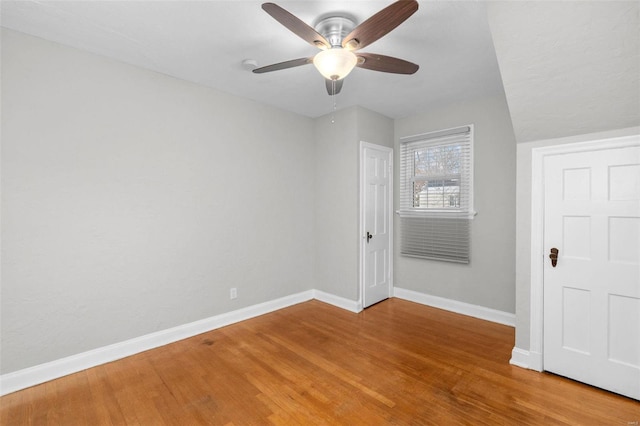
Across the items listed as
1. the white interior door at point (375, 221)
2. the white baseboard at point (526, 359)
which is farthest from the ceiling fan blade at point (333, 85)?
the white baseboard at point (526, 359)

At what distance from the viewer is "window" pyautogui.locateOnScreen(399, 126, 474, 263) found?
3710 mm

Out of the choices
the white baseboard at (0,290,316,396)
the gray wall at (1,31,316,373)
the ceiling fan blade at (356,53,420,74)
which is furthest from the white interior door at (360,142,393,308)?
the ceiling fan blade at (356,53,420,74)

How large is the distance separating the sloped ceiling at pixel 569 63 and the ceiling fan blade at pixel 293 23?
3.53ft

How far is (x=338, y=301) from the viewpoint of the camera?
4.00 metres

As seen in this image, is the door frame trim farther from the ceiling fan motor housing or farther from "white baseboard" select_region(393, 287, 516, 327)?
the ceiling fan motor housing

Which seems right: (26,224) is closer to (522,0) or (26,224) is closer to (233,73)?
(233,73)

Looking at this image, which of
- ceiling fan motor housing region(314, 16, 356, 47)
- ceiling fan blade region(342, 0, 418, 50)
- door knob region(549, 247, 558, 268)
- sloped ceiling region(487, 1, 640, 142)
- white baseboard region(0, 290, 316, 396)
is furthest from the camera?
door knob region(549, 247, 558, 268)

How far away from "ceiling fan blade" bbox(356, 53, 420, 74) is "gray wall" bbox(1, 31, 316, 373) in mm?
1953

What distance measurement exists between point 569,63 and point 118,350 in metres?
4.18

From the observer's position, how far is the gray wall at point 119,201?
2236mm

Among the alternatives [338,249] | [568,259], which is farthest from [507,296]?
[338,249]

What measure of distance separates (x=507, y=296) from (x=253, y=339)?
2.91 metres

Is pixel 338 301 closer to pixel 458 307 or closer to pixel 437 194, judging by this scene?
pixel 458 307

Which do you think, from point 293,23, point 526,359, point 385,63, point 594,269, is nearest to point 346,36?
point 385,63
